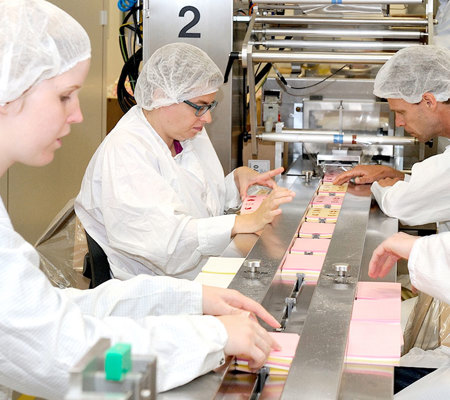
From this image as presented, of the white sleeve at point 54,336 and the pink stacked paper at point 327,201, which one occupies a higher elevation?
the white sleeve at point 54,336

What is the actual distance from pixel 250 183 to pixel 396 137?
0.75 meters

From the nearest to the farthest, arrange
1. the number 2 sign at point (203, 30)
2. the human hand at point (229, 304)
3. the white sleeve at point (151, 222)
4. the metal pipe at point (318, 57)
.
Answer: the human hand at point (229, 304) → the white sleeve at point (151, 222) → the metal pipe at point (318, 57) → the number 2 sign at point (203, 30)

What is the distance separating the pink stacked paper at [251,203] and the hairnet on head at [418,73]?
0.71 meters

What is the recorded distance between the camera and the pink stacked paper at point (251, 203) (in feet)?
9.14

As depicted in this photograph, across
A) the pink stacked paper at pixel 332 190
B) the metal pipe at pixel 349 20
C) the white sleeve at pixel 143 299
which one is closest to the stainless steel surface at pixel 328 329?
the white sleeve at pixel 143 299

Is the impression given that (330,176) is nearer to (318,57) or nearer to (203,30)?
(318,57)

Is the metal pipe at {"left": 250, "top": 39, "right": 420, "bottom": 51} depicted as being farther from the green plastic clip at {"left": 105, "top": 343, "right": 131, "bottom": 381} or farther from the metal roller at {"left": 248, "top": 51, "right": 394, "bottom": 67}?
the green plastic clip at {"left": 105, "top": 343, "right": 131, "bottom": 381}

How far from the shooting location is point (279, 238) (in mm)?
2236

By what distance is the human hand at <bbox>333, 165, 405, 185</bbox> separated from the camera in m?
3.14

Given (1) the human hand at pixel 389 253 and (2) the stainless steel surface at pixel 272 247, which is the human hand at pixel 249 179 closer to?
(2) the stainless steel surface at pixel 272 247

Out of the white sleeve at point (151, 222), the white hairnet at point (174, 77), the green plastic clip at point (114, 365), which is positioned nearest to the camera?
the green plastic clip at point (114, 365)

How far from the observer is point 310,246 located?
7.30 ft

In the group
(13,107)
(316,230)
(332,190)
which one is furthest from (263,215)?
(13,107)

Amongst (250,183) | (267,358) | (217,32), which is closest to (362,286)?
(267,358)
